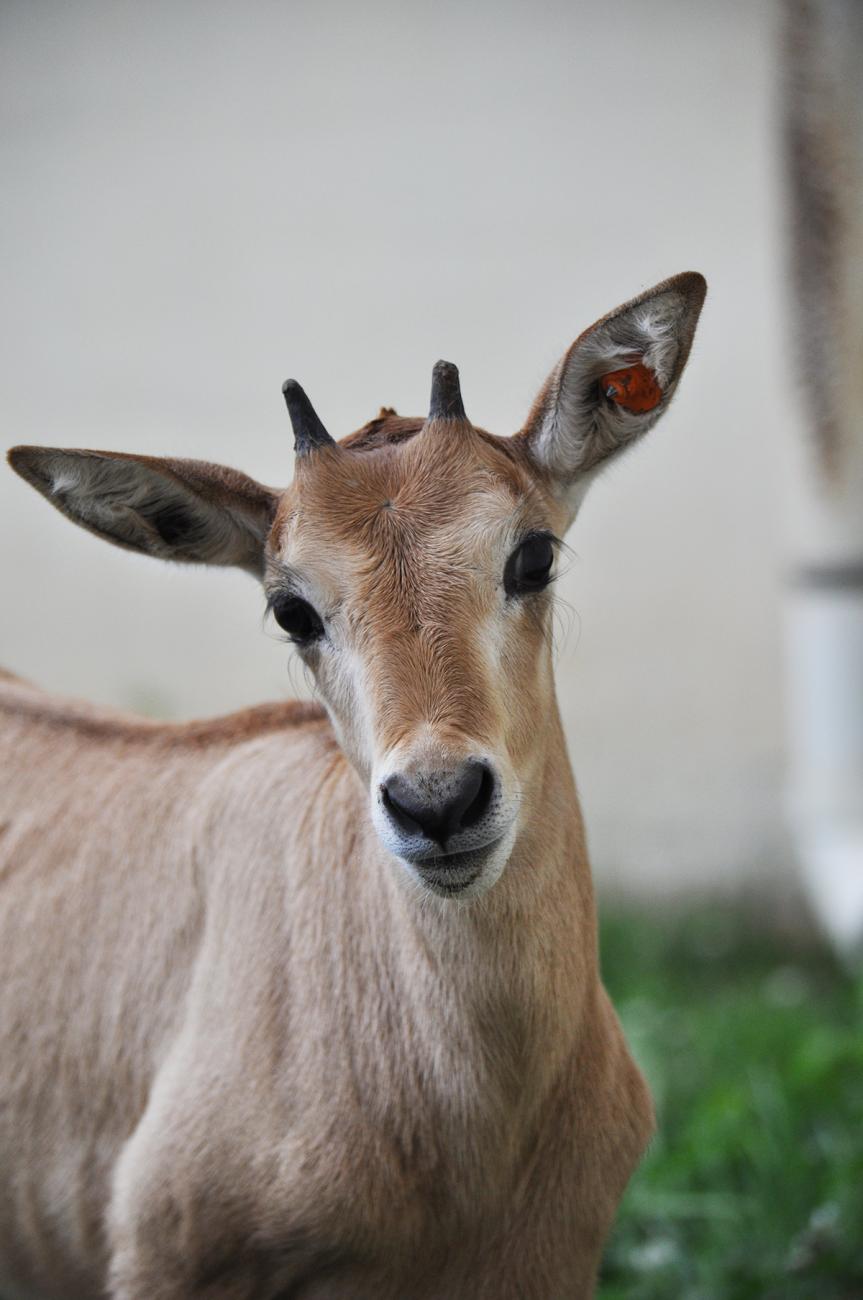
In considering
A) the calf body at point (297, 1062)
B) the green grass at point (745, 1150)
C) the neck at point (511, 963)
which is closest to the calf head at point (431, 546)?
the neck at point (511, 963)

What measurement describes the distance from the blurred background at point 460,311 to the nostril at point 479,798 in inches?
189

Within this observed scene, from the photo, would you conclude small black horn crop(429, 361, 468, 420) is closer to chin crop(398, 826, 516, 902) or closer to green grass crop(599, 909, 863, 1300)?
chin crop(398, 826, 516, 902)

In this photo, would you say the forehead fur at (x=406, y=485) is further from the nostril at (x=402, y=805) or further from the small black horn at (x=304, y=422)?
the nostril at (x=402, y=805)

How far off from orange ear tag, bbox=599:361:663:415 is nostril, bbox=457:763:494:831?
3.13 feet

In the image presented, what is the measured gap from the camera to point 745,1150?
4.69 metres

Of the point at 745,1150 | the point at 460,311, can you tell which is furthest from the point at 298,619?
the point at 460,311

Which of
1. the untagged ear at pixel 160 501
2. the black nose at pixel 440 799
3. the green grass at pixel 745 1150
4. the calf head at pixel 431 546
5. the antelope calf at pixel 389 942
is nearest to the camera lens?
the black nose at pixel 440 799

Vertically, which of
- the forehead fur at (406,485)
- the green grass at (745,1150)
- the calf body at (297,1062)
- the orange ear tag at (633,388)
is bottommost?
the green grass at (745,1150)

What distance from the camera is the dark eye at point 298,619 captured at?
2.81 meters

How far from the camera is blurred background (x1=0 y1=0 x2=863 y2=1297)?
7398mm

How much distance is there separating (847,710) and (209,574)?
11.9 feet

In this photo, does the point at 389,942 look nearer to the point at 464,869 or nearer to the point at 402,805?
the point at 464,869

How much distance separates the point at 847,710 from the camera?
687 cm

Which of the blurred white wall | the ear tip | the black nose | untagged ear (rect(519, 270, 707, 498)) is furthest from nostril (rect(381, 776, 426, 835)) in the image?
the blurred white wall
